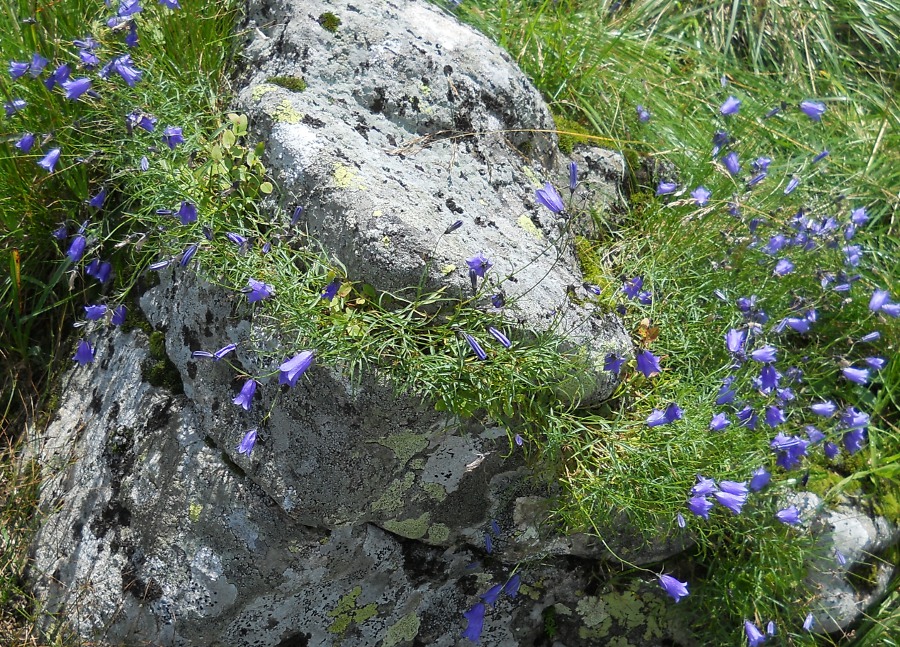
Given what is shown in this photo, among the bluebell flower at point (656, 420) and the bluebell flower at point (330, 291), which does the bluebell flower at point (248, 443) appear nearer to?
the bluebell flower at point (330, 291)

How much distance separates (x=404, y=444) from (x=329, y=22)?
1.71 metres

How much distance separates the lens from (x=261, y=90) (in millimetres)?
2779

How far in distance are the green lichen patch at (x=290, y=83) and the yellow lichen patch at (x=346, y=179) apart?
1.43 feet

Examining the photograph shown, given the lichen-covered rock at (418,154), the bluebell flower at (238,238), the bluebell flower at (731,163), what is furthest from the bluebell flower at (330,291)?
the bluebell flower at (731,163)

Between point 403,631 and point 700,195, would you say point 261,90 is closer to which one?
point 700,195

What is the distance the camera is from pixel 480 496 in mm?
2857

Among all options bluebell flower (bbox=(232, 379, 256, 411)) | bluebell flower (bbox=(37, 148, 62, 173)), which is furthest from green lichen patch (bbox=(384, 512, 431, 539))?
bluebell flower (bbox=(37, 148, 62, 173))

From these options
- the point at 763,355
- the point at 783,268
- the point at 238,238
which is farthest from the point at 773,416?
the point at 238,238

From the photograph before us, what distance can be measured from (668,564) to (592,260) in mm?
1359

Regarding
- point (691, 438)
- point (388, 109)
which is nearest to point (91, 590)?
point (388, 109)

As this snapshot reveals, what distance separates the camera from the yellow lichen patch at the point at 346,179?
100 inches

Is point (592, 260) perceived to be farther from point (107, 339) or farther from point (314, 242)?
point (107, 339)

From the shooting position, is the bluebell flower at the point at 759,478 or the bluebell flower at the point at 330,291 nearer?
the bluebell flower at the point at 330,291

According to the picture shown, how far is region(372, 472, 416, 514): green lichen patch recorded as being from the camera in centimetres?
269
